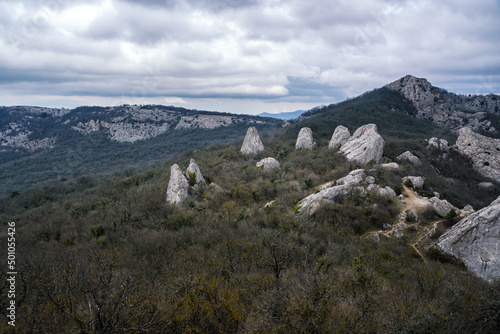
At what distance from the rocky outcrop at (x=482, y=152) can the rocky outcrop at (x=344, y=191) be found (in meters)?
34.7

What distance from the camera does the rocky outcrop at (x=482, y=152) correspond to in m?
47.5

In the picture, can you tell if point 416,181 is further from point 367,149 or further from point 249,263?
point 249,263

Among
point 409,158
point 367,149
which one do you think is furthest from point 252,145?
point 409,158

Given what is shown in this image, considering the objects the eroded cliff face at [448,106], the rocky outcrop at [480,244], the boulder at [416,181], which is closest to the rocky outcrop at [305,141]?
the boulder at [416,181]

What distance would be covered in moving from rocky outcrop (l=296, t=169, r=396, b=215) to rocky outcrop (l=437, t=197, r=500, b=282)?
27.6 feet

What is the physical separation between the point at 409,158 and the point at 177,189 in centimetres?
3839

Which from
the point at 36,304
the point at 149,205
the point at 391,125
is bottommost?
the point at 149,205

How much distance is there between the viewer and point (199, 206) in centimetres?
2881

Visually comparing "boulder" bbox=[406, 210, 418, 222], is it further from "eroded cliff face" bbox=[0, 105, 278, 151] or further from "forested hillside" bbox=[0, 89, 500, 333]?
"eroded cliff face" bbox=[0, 105, 278, 151]

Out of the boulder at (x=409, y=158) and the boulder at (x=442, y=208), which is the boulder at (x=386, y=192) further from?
the boulder at (x=409, y=158)

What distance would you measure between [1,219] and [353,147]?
56764mm

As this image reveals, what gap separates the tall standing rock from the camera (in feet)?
102

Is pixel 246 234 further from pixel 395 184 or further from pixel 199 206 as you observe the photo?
pixel 395 184

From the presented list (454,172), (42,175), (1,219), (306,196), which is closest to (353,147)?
(306,196)
